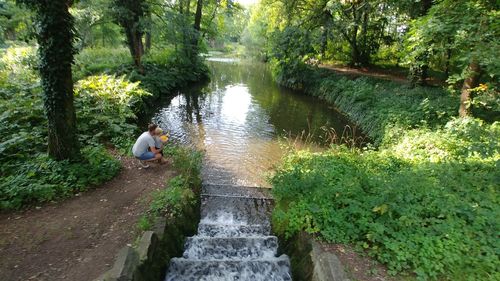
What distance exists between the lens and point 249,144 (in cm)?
1185

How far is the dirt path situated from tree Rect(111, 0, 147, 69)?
1263cm

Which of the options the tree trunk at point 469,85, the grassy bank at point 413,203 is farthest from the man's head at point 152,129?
the tree trunk at point 469,85

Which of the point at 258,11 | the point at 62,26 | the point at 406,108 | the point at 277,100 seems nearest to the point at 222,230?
the point at 62,26

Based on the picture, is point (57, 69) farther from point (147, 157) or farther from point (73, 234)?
point (73, 234)

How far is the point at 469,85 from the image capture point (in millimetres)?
9719

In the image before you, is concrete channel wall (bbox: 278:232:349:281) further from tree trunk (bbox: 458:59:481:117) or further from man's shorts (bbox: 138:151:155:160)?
tree trunk (bbox: 458:59:481:117)

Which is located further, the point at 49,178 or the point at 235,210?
the point at 235,210

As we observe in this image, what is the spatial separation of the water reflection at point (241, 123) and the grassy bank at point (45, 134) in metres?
2.41

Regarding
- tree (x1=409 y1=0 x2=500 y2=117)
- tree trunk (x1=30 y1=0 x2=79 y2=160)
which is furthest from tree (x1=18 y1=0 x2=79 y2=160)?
tree (x1=409 y1=0 x2=500 y2=117)

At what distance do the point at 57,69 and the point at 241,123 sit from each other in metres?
9.32

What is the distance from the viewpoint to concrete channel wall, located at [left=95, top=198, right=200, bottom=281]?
4336 millimetres

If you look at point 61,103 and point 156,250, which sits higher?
point 61,103

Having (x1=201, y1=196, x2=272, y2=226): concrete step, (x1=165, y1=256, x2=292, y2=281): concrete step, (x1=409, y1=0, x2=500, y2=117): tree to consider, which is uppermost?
(x1=409, y1=0, x2=500, y2=117): tree

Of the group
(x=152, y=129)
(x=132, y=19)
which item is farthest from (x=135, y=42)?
(x=152, y=129)
